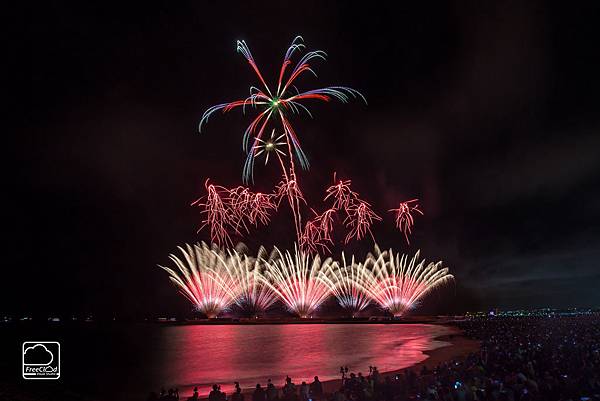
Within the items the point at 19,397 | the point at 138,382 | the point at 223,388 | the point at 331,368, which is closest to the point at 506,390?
the point at 19,397

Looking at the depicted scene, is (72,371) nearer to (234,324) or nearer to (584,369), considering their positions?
(584,369)

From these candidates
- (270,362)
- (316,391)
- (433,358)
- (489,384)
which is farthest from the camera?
(270,362)

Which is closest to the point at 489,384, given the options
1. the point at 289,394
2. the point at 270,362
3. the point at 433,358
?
the point at 289,394

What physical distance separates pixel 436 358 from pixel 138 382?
21439 millimetres

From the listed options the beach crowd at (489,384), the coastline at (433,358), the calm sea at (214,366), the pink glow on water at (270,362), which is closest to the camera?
the beach crowd at (489,384)

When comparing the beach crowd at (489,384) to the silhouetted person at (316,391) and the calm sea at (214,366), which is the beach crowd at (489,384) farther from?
the calm sea at (214,366)

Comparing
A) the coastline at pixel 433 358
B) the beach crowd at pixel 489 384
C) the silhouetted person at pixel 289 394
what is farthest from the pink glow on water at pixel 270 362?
the beach crowd at pixel 489 384

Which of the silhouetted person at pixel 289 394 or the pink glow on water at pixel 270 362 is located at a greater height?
the silhouetted person at pixel 289 394

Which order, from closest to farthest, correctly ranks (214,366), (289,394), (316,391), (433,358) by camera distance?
1. (289,394)
2. (316,391)
3. (433,358)
4. (214,366)

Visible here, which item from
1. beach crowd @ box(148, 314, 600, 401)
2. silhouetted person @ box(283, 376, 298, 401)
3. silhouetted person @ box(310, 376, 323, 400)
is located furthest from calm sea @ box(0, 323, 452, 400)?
beach crowd @ box(148, 314, 600, 401)

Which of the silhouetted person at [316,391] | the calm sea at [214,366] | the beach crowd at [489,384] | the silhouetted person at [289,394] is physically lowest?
the calm sea at [214,366]

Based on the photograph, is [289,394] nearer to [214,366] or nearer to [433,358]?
[433,358]

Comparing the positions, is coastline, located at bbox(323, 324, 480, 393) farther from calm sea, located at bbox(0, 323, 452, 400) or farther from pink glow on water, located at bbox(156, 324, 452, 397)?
calm sea, located at bbox(0, 323, 452, 400)

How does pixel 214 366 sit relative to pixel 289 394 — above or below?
below
